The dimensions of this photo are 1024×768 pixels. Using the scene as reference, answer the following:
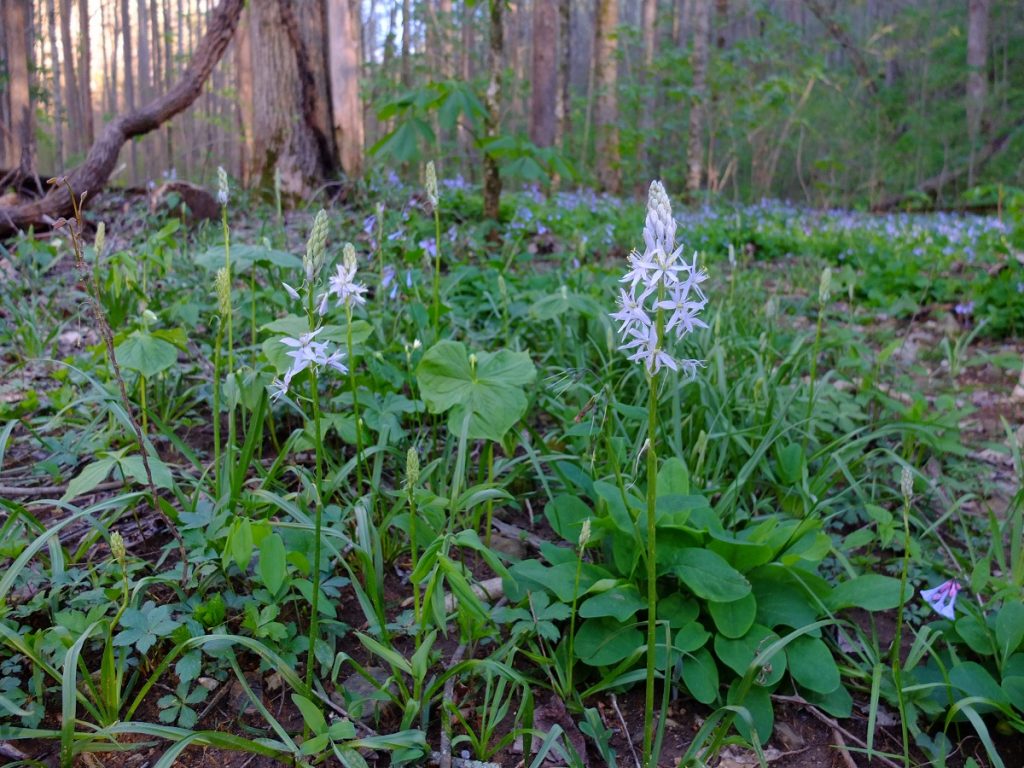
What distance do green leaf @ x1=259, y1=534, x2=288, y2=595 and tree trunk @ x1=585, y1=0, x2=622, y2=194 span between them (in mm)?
10589

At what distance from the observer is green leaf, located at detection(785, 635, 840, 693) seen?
4.94 feet

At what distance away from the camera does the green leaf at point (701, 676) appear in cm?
149

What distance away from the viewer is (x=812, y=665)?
5.03ft

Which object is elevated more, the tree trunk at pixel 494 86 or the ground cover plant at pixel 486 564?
the tree trunk at pixel 494 86

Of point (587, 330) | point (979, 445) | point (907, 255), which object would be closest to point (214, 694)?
point (587, 330)

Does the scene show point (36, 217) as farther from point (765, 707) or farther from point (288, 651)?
point (765, 707)

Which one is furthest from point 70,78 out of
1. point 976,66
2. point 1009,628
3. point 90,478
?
point 1009,628

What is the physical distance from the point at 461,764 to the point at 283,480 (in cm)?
113

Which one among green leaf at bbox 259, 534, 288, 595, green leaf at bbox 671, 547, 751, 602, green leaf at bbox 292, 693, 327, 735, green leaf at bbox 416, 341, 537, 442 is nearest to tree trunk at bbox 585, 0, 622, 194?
green leaf at bbox 416, 341, 537, 442

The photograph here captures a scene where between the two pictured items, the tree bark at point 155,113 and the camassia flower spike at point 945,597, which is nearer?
the camassia flower spike at point 945,597

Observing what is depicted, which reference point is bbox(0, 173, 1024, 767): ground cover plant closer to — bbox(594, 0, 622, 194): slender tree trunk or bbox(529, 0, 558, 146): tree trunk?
bbox(594, 0, 622, 194): slender tree trunk

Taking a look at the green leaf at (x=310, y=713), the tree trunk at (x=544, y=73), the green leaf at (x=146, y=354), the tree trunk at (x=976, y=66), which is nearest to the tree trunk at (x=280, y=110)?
the green leaf at (x=146, y=354)

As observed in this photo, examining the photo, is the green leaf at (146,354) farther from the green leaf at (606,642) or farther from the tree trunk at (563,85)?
the tree trunk at (563,85)

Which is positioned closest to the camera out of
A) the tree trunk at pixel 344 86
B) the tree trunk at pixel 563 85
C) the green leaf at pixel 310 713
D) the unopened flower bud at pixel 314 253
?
the unopened flower bud at pixel 314 253
